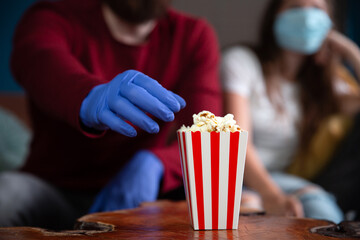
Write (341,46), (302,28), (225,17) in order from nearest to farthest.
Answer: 1. (302,28)
2. (341,46)
3. (225,17)

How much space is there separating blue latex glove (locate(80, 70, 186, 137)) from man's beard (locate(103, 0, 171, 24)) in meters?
0.48

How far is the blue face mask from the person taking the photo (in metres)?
1.39

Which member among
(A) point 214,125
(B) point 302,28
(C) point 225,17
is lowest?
(A) point 214,125

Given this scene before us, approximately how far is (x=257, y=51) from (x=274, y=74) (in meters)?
0.12

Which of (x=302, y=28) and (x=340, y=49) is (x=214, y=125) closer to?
(x=302, y=28)

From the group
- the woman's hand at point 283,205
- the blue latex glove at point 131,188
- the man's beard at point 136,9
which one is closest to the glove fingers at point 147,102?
the blue latex glove at point 131,188

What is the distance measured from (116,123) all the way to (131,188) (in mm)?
246

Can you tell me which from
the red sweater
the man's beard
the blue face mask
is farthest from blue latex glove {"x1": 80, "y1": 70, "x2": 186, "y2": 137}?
the blue face mask

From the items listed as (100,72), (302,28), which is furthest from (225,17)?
(100,72)

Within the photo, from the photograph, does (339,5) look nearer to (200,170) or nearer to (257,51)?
(257,51)

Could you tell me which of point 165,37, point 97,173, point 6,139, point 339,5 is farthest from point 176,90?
point 339,5

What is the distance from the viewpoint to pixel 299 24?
1.39 meters

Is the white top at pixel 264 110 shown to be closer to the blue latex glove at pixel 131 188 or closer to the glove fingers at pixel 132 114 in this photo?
the blue latex glove at pixel 131 188

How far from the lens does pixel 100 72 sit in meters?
0.99
